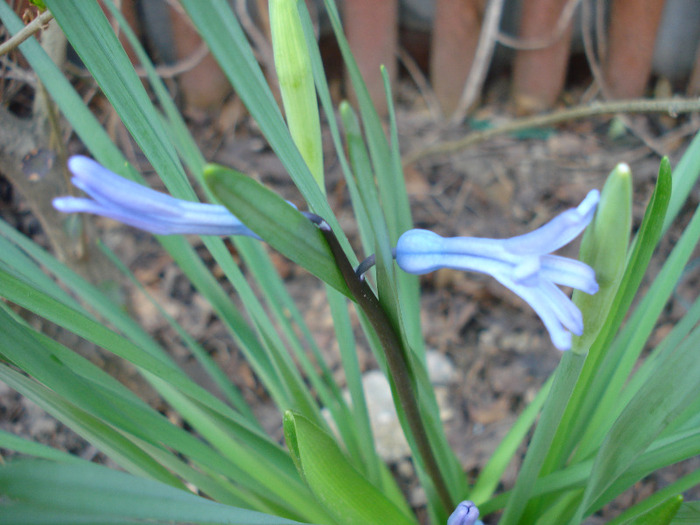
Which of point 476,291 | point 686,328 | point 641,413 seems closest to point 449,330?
point 476,291

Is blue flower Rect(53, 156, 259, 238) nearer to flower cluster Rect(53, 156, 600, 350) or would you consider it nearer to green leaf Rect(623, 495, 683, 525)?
flower cluster Rect(53, 156, 600, 350)

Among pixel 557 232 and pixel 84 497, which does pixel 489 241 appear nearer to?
pixel 557 232

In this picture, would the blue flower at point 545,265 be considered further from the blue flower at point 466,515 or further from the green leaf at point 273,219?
the blue flower at point 466,515

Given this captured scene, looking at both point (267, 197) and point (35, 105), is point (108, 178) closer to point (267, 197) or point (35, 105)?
point (267, 197)

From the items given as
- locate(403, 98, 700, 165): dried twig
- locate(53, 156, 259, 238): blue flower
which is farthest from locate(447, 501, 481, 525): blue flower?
locate(403, 98, 700, 165): dried twig

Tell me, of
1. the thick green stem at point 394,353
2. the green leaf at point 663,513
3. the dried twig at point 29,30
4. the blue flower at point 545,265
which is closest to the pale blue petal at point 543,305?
the blue flower at point 545,265
